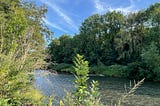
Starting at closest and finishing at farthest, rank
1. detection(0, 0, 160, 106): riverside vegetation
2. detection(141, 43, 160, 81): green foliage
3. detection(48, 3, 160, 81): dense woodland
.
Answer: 1. detection(0, 0, 160, 106): riverside vegetation
2. detection(141, 43, 160, 81): green foliage
3. detection(48, 3, 160, 81): dense woodland

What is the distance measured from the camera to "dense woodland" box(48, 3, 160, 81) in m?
42.8

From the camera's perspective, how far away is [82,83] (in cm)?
446

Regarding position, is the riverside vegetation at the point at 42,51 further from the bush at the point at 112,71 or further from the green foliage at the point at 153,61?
the bush at the point at 112,71

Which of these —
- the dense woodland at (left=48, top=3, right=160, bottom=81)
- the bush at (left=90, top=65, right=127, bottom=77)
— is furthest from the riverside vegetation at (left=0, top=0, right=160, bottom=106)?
the bush at (left=90, top=65, right=127, bottom=77)

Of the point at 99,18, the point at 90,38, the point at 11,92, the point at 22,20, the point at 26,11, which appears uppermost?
the point at 99,18

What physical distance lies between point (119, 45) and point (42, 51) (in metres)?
41.9

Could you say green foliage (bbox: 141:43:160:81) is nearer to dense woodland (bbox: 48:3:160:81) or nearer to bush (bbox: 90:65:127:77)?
dense woodland (bbox: 48:3:160:81)

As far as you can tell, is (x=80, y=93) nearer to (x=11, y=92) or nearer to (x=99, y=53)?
(x=11, y=92)

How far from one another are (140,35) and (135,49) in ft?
11.4

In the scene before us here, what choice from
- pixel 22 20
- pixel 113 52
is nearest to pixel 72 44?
pixel 113 52

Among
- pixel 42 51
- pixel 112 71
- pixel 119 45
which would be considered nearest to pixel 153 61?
pixel 112 71

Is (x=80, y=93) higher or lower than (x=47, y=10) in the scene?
lower

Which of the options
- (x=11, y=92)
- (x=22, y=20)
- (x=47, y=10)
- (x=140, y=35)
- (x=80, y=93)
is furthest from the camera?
(x=140, y=35)

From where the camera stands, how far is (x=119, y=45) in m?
55.0
